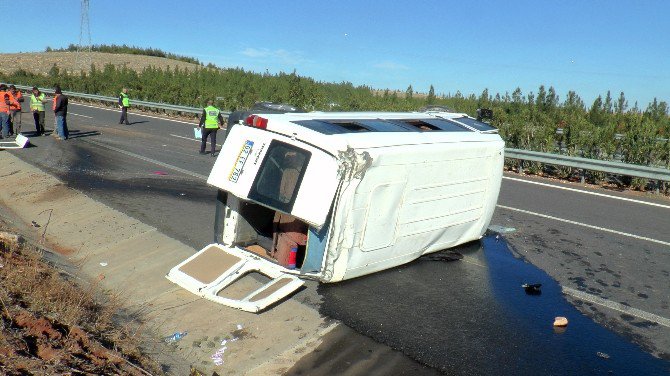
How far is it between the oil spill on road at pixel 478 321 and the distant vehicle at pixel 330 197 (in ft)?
0.99

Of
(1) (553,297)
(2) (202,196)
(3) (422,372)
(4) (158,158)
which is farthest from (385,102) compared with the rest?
(3) (422,372)

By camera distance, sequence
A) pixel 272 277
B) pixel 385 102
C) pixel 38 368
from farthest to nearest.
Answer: pixel 385 102, pixel 272 277, pixel 38 368

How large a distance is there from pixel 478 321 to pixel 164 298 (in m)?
3.25

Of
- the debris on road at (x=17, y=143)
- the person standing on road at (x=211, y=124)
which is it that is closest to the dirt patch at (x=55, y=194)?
the debris on road at (x=17, y=143)

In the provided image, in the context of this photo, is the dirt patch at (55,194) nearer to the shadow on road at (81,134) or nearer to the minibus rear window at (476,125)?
the minibus rear window at (476,125)

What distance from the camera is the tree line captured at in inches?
647

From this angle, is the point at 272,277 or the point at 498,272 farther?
the point at 498,272

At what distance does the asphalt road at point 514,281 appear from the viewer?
5152mm

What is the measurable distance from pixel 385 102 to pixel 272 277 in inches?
943

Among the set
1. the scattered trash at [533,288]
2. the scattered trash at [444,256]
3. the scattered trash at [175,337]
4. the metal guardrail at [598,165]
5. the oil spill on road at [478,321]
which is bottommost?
the scattered trash at [175,337]

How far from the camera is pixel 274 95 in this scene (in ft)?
119

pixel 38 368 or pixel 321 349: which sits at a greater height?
pixel 38 368

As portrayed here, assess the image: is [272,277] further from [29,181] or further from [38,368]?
[29,181]

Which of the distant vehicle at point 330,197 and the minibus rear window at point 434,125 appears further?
the minibus rear window at point 434,125
